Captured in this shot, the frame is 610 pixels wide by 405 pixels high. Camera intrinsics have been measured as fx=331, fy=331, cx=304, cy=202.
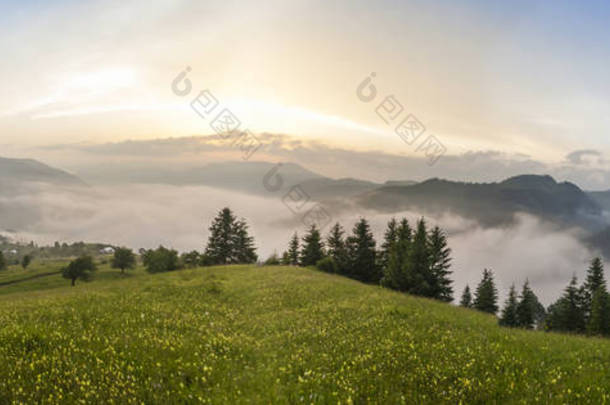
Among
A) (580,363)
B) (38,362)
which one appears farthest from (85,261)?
(580,363)

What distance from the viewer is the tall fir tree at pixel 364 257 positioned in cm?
6556

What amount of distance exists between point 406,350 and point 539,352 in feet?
15.3

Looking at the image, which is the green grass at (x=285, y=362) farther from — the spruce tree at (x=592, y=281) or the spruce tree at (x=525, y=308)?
the spruce tree at (x=525, y=308)

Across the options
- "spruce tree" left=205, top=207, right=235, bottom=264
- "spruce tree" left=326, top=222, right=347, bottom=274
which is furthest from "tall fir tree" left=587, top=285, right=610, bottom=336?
"spruce tree" left=205, top=207, right=235, bottom=264

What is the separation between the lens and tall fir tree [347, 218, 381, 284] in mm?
65562

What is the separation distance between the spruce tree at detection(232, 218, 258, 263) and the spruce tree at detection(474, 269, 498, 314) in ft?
183

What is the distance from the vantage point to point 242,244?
89125 millimetres

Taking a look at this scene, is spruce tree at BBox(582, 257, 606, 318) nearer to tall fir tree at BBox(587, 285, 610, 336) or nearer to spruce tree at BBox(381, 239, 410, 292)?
tall fir tree at BBox(587, 285, 610, 336)

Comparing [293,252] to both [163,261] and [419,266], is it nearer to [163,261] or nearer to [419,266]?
[419,266]

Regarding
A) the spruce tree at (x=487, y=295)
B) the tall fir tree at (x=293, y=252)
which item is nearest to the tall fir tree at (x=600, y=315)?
the spruce tree at (x=487, y=295)

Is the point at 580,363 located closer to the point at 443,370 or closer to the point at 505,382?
the point at 505,382

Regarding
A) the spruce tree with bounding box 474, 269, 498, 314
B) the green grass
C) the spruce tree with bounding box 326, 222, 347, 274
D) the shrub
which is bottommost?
the spruce tree with bounding box 474, 269, 498, 314

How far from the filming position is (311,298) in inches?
886

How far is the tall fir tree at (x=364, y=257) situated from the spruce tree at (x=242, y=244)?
3373 cm
